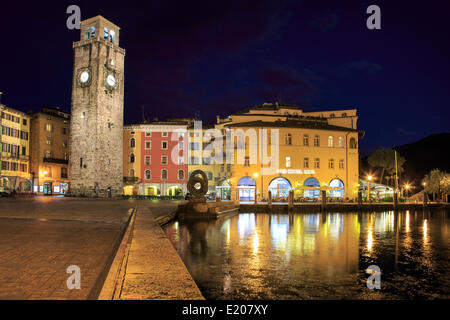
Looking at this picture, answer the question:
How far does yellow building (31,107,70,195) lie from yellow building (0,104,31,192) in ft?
3.39

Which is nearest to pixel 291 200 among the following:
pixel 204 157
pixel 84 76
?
pixel 204 157

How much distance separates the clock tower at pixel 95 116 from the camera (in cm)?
5203

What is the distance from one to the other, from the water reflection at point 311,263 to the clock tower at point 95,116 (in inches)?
1411

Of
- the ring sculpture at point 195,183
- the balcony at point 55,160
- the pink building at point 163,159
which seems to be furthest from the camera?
the pink building at point 163,159

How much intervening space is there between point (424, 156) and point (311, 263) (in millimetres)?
153843

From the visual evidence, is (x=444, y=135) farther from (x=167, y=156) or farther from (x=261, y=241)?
(x=261, y=241)

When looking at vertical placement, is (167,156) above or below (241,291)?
above

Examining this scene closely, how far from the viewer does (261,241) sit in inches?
657

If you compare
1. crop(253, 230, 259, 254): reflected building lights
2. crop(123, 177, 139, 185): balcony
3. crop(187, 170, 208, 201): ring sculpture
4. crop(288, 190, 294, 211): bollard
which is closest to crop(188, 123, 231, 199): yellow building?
crop(123, 177, 139, 185): balcony

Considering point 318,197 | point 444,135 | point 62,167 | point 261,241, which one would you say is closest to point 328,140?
point 318,197

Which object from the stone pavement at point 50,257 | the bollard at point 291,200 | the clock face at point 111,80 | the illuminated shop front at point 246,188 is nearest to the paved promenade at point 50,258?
the stone pavement at point 50,257

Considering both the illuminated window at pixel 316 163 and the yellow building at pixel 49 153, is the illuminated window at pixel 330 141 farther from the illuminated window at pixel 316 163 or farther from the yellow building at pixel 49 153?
the yellow building at pixel 49 153
